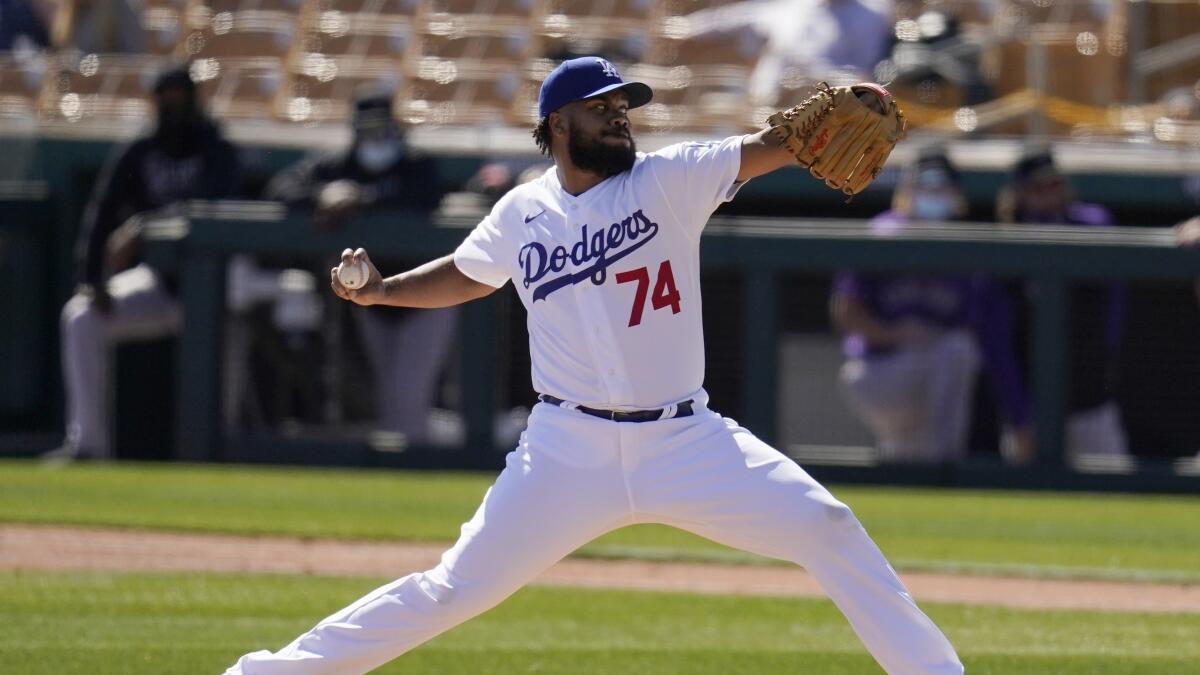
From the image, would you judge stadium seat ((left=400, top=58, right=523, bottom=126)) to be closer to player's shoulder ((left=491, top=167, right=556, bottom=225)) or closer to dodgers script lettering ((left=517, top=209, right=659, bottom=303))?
player's shoulder ((left=491, top=167, right=556, bottom=225))

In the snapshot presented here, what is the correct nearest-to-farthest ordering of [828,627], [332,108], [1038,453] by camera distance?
[828,627], [1038,453], [332,108]

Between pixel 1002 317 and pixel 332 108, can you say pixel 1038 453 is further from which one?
→ pixel 332 108

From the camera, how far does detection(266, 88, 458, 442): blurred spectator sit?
10.7 m

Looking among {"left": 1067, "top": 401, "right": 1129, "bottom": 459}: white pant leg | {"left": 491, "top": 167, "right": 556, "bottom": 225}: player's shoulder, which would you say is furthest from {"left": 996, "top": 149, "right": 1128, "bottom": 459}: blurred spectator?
{"left": 491, "top": 167, "right": 556, "bottom": 225}: player's shoulder

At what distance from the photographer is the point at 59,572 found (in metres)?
7.18

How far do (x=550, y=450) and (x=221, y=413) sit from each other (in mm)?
6945

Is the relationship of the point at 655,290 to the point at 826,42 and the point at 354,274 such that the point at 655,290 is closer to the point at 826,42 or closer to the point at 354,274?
the point at 354,274

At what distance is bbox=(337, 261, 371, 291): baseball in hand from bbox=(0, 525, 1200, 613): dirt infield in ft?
9.92

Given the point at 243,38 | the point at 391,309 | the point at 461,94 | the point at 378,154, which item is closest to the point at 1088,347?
the point at 391,309

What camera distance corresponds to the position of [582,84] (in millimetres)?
4406

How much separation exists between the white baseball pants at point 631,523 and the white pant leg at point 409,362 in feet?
21.4

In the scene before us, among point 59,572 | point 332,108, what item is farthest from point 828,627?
point 332,108

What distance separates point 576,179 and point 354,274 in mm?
578

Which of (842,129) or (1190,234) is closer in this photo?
(842,129)
